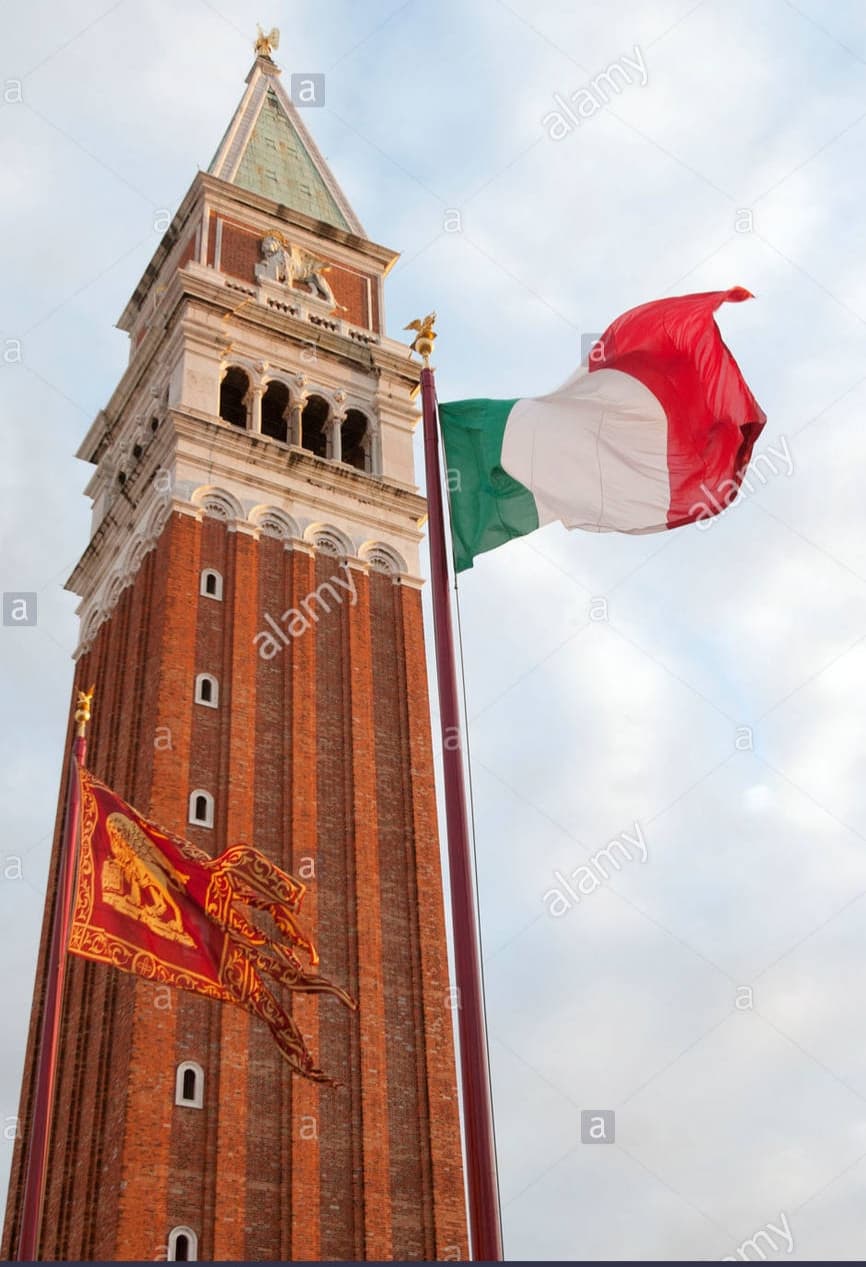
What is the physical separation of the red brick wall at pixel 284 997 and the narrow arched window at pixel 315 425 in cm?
518

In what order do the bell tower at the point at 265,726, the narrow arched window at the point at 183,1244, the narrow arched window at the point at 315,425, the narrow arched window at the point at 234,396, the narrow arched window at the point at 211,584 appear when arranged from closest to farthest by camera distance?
1. the narrow arched window at the point at 183,1244
2. the bell tower at the point at 265,726
3. the narrow arched window at the point at 211,584
4. the narrow arched window at the point at 234,396
5. the narrow arched window at the point at 315,425

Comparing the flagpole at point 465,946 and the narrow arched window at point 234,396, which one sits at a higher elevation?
the narrow arched window at point 234,396

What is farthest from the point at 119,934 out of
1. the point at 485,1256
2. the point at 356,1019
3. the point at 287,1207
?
the point at 356,1019

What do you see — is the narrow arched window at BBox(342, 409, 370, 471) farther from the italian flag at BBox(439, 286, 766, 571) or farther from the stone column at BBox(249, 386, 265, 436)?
the italian flag at BBox(439, 286, 766, 571)

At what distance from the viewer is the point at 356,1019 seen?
3322 centimetres

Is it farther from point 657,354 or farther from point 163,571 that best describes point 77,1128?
point 657,354

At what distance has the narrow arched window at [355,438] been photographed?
151ft

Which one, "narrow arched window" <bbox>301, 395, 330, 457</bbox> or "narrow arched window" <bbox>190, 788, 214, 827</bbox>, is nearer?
"narrow arched window" <bbox>190, 788, 214, 827</bbox>

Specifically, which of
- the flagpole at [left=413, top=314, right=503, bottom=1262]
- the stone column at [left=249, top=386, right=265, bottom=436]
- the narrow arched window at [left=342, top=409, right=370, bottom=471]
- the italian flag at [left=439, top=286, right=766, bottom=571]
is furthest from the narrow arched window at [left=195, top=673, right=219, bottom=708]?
the flagpole at [left=413, top=314, right=503, bottom=1262]

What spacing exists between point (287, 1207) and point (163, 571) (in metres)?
17.8

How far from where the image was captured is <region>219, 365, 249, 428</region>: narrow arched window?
44906 mm

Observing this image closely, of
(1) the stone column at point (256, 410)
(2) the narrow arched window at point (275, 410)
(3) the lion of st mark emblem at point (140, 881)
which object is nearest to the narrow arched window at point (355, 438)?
(2) the narrow arched window at point (275, 410)

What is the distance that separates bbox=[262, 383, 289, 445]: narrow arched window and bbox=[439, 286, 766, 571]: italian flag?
26.3 m

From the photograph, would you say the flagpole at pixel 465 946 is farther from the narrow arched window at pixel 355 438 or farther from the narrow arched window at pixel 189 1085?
the narrow arched window at pixel 355 438
